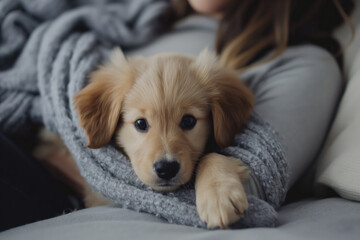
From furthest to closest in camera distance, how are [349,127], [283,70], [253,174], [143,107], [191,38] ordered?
[191,38] → [283,70] → [349,127] → [143,107] → [253,174]

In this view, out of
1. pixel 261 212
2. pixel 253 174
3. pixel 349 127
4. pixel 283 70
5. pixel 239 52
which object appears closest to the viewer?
pixel 261 212

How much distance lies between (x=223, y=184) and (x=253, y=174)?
5.6 inches

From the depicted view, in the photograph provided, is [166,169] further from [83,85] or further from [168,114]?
[83,85]

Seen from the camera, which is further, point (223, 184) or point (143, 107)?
point (143, 107)

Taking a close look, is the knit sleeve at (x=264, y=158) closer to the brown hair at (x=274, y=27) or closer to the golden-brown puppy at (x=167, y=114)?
the golden-brown puppy at (x=167, y=114)

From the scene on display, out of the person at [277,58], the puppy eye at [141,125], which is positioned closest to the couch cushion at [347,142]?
the person at [277,58]

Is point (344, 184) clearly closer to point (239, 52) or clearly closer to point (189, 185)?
point (189, 185)

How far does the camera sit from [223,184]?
38.8 inches

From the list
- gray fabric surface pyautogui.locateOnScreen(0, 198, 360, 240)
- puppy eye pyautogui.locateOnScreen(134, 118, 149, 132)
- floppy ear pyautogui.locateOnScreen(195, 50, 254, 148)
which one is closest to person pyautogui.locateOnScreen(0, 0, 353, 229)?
floppy ear pyautogui.locateOnScreen(195, 50, 254, 148)

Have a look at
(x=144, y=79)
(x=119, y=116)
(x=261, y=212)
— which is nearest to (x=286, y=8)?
(x=144, y=79)

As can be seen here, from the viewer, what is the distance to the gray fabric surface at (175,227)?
0.85 m

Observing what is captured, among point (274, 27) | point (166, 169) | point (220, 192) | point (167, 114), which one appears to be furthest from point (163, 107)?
point (274, 27)

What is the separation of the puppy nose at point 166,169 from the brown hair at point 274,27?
762 mm

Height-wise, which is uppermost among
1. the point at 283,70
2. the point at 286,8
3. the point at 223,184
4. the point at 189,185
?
the point at 286,8
